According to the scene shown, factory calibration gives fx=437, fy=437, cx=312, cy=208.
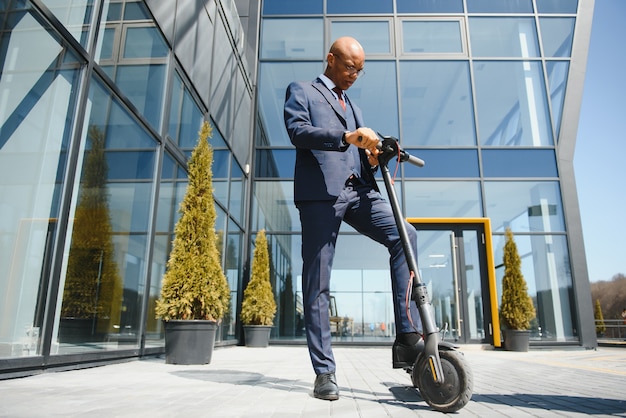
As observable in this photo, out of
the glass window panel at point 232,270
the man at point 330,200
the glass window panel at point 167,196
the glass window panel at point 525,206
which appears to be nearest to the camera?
the man at point 330,200

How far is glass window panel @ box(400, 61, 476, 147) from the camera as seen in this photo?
29.7 ft

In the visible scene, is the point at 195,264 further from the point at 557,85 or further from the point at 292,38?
the point at 557,85

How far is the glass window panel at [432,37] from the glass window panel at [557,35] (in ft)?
5.92

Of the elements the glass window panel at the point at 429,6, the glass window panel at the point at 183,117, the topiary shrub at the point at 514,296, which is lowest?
the topiary shrub at the point at 514,296

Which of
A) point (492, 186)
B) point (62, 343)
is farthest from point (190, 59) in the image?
point (492, 186)

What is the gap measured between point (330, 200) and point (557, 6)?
10.4m

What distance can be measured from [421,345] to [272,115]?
8.34 m

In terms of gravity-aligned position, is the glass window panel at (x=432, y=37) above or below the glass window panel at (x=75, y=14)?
above

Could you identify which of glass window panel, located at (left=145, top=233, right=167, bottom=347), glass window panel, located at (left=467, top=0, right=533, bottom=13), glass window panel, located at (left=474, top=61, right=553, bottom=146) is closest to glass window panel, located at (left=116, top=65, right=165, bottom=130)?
glass window panel, located at (left=145, top=233, right=167, bottom=347)

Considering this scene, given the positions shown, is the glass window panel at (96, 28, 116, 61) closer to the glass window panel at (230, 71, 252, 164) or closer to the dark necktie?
the dark necktie

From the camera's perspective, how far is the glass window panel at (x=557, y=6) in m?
9.65

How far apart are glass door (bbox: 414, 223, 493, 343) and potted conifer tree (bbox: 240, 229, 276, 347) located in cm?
291

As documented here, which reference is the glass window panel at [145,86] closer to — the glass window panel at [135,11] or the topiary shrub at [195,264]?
the glass window panel at [135,11]

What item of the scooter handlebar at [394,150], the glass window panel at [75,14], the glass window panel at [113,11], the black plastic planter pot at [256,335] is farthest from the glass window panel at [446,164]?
the scooter handlebar at [394,150]
